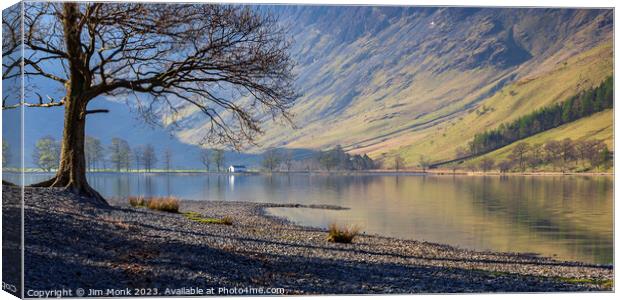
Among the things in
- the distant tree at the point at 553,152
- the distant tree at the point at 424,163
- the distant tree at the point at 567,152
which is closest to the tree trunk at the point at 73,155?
the distant tree at the point at 424,163

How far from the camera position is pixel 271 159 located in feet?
62.2

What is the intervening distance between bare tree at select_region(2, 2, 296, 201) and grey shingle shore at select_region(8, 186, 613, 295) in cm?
208

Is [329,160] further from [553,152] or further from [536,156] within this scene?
[553,152]

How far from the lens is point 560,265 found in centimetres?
1836

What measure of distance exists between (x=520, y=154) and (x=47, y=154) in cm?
1180

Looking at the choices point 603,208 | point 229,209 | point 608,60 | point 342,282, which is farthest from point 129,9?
point 229,209

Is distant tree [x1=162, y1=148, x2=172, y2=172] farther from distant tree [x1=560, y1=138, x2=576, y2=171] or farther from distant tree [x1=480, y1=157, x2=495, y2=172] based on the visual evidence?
distant tree [x1=560, y1=138, x2=576, y2=171]

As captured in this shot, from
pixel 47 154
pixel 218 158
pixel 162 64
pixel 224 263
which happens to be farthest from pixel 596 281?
pixel 47 154

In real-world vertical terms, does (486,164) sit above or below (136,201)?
above

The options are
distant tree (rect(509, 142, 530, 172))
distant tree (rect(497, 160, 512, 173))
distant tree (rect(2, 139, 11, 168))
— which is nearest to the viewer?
distant tree (rect(2, 139, 11, 168))

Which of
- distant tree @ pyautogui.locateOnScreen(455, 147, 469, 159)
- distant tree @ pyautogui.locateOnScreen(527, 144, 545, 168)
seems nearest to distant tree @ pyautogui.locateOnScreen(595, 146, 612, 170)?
distant tree @ pyautogui.locateOnScreen(527, 144, 545, 168)

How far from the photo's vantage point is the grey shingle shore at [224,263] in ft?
40.8

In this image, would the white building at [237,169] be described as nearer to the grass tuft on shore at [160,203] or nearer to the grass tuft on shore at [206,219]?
the grass tuft on shore at [206,219]

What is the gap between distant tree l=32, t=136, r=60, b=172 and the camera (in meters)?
14.4
